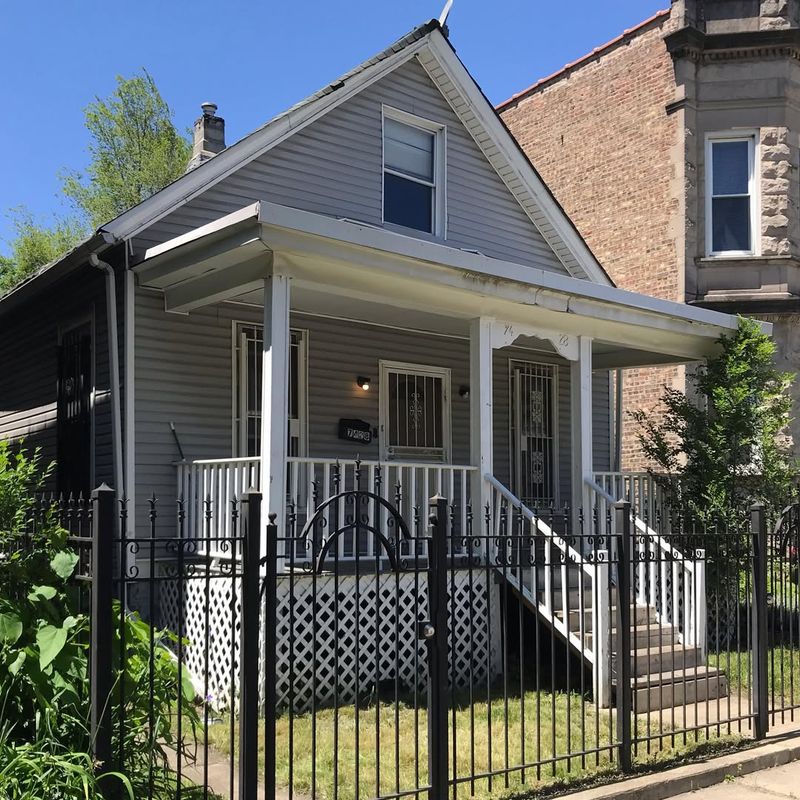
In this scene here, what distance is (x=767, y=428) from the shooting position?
11008 mm

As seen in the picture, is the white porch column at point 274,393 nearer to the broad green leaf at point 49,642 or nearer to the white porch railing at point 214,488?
the white porch railing at point 214,488

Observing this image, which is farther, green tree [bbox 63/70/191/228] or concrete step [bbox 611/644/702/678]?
green tree [bbox 63/70/191/228]

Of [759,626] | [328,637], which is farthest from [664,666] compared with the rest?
[328,637]

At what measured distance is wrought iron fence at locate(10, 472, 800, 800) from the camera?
4703 mm

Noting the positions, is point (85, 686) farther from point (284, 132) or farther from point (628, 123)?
point (628, 123)

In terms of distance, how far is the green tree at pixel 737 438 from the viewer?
36.2 ft

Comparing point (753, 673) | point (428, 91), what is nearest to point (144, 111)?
point (428, 91)

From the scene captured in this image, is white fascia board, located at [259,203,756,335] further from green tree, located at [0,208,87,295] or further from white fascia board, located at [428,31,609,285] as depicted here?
green tree, located at [0,208,87,295]

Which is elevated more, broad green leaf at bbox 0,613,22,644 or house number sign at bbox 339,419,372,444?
house number sign at bbox 339,419,372,444

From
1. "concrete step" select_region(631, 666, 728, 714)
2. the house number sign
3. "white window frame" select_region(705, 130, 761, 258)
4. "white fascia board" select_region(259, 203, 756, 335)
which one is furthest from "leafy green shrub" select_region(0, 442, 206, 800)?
"white window frame" select_region(705, 130, 761, 258)

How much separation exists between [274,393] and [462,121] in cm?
650

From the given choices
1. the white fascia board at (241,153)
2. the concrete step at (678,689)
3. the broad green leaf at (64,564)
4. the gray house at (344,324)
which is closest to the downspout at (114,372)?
the gray house at (344,324)

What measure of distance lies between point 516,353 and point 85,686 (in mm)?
9858

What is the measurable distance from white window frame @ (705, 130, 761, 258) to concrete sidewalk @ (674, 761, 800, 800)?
11.3m
